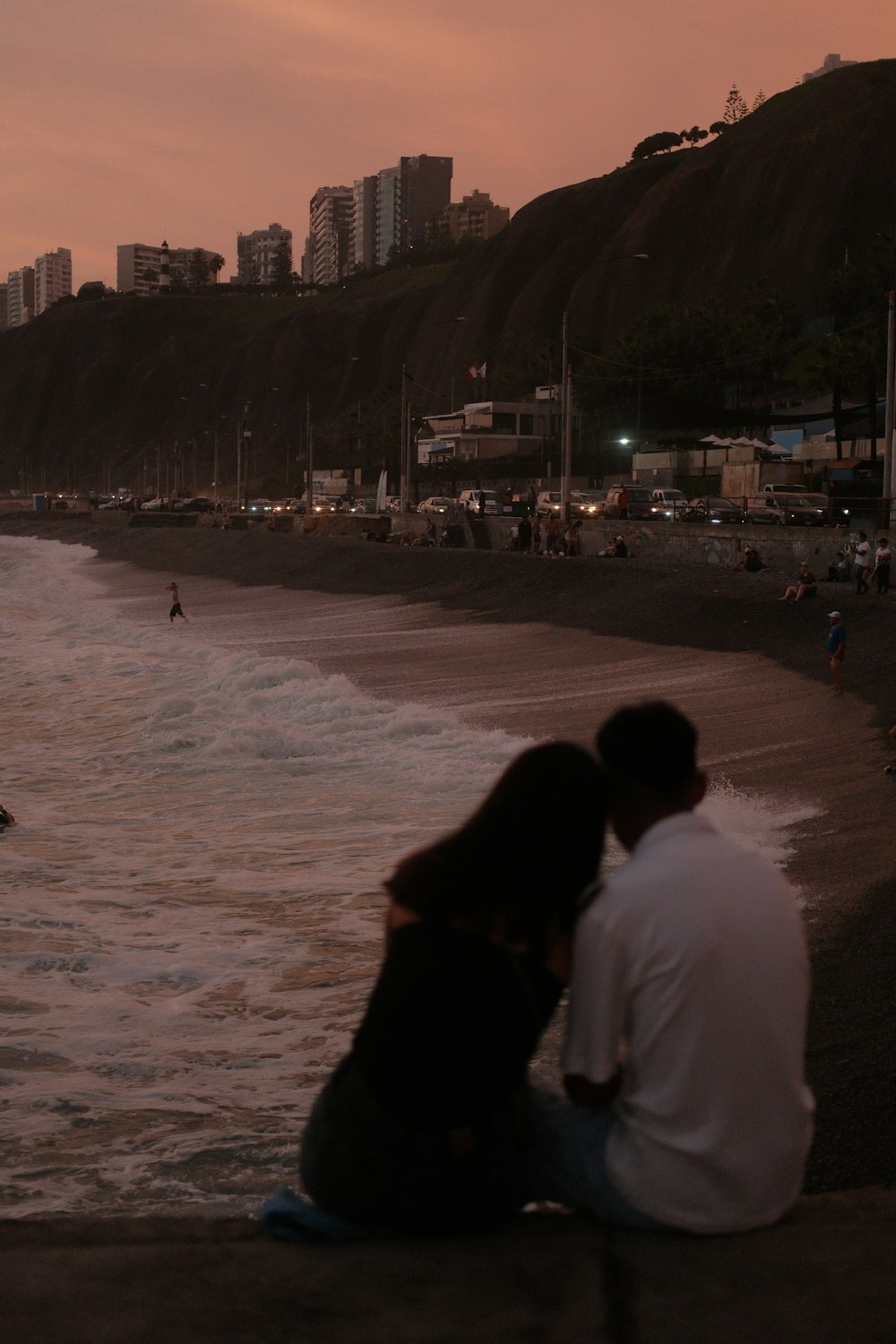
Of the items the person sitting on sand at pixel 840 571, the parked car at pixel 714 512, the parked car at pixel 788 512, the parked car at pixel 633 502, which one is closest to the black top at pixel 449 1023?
the person sitting on sand at pixel 840 571

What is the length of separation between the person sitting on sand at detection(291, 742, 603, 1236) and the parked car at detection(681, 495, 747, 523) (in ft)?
127

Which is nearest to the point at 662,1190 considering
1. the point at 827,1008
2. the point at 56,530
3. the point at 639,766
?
the point at 639,766

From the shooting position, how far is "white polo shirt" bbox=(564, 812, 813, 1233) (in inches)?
112

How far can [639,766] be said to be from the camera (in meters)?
3.06

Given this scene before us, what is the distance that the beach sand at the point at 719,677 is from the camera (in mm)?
6449

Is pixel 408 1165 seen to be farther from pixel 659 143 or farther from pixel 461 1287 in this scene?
pixel 659 143

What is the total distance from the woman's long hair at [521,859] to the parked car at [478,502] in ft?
159

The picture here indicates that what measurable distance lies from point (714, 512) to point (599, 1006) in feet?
134

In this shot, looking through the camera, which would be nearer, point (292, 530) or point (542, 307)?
point (292, 530)

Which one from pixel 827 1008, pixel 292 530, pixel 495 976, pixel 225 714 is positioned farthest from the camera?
pixel 292 530

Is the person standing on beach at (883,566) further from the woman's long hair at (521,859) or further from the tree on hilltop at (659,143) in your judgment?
the tree on hilltop at (659,143)

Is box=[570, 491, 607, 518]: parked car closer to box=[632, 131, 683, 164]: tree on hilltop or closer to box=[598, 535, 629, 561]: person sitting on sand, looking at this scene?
box=[598, 535, 629, 561]: person sitting on sand

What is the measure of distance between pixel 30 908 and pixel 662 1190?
7.17m

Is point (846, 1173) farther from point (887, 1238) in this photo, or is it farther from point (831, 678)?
point (831, 678)
